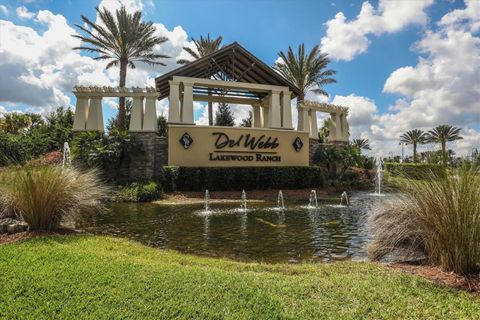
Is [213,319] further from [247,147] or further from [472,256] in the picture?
[247,147]

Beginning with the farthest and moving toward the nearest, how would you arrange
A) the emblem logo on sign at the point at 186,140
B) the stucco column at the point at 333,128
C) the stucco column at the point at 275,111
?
the stucco column at the point at 333,128 → the stucco column at the point at 275,111 → the emblem logo on sign at the point at 186,140

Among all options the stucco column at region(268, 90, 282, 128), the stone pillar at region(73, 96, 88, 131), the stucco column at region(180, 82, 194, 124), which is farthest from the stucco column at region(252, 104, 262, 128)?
the stone pillar at region(73, 96, 88, 131)

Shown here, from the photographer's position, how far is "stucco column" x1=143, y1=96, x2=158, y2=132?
59.1 ft

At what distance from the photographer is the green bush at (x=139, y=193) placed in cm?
1342

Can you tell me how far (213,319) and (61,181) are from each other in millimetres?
4739

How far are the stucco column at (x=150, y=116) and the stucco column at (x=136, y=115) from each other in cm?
30

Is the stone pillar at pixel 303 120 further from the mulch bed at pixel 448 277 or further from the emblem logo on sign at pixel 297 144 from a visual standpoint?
the mulch bed at pixel 448 277

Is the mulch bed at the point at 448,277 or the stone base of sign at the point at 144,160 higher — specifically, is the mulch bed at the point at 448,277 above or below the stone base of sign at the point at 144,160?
below

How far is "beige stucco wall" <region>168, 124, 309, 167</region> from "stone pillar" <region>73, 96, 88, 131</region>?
5766 millimetres

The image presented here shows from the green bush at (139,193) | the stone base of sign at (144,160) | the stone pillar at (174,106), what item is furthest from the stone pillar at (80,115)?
the green bush at (139,193)

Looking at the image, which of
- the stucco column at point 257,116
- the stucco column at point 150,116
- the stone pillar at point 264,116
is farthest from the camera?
the stucco column at point 257,116

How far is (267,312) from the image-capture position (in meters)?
2.92

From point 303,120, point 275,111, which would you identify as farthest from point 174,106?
point 303,120

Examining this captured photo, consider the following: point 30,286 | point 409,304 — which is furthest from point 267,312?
point 30,286
